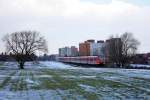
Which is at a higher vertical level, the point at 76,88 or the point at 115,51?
the point at 115,51

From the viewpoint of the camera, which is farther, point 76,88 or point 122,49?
point 122,49

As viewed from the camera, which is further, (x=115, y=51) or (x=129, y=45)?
(x=129, y=45)

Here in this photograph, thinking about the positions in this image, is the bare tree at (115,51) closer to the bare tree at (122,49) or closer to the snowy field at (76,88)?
the bare tree at (122,49)

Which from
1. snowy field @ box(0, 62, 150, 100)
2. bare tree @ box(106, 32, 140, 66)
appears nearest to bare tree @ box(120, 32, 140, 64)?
bare tree @ box(106, 32, 140, 66)

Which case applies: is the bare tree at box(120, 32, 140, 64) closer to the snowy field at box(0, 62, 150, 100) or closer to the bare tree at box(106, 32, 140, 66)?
the bare tree at box(106, 32, 140, 66)

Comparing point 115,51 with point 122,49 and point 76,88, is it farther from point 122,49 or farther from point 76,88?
point 76,88

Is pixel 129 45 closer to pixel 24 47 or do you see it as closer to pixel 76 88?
pixel 24 47

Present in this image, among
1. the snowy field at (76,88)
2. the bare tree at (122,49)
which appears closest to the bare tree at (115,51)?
the bare tree at (122,49)

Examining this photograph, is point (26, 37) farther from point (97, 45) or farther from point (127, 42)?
point (97, 45)

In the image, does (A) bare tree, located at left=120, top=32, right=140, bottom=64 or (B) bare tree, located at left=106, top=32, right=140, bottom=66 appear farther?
(A) bare tree, located at left=120, top=32, right=140, bottom=64

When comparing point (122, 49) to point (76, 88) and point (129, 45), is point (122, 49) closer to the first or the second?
point (129, 45)

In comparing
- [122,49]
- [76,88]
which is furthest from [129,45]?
[76,88]

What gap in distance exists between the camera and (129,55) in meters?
112

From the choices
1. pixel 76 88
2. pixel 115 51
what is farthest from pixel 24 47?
pixel 76 88
